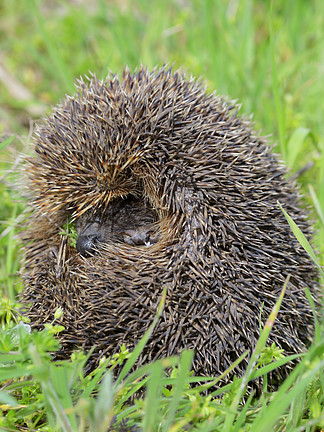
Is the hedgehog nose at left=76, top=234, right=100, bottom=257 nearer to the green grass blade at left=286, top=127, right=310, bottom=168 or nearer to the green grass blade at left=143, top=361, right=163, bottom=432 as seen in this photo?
the green grass blade at left=143, top=361, right=163, bottom=432

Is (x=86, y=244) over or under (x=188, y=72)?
under

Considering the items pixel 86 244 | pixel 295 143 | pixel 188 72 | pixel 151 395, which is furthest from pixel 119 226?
pixel 188 72

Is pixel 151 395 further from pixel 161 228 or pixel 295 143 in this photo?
pixel 295 143

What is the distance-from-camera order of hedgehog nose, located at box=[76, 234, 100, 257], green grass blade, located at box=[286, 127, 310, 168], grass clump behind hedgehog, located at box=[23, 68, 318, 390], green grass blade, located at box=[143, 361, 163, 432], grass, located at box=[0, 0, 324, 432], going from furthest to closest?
green grass blade, located at box=[286, 127, 310, 168] < hedgehog nose, located at box=[76, 234, 100, 257] < grass clump behind hedgehog, located at box=[23, 68, 318, 390] < grass, located at box=[0, 0, 324, 432] < green grass blade, located at box=[143, 361, 163, 432]

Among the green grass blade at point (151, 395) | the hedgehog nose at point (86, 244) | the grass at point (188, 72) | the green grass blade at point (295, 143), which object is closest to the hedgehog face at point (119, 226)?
the hedgehog nose at point (86, 244)

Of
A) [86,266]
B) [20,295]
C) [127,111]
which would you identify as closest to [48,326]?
[86,266]

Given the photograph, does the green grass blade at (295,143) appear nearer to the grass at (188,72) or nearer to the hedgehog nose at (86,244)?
the grass at (188,72)

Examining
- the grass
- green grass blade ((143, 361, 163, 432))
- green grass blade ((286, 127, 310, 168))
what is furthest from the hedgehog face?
green grass blade ((286, 127, 310, 168))
